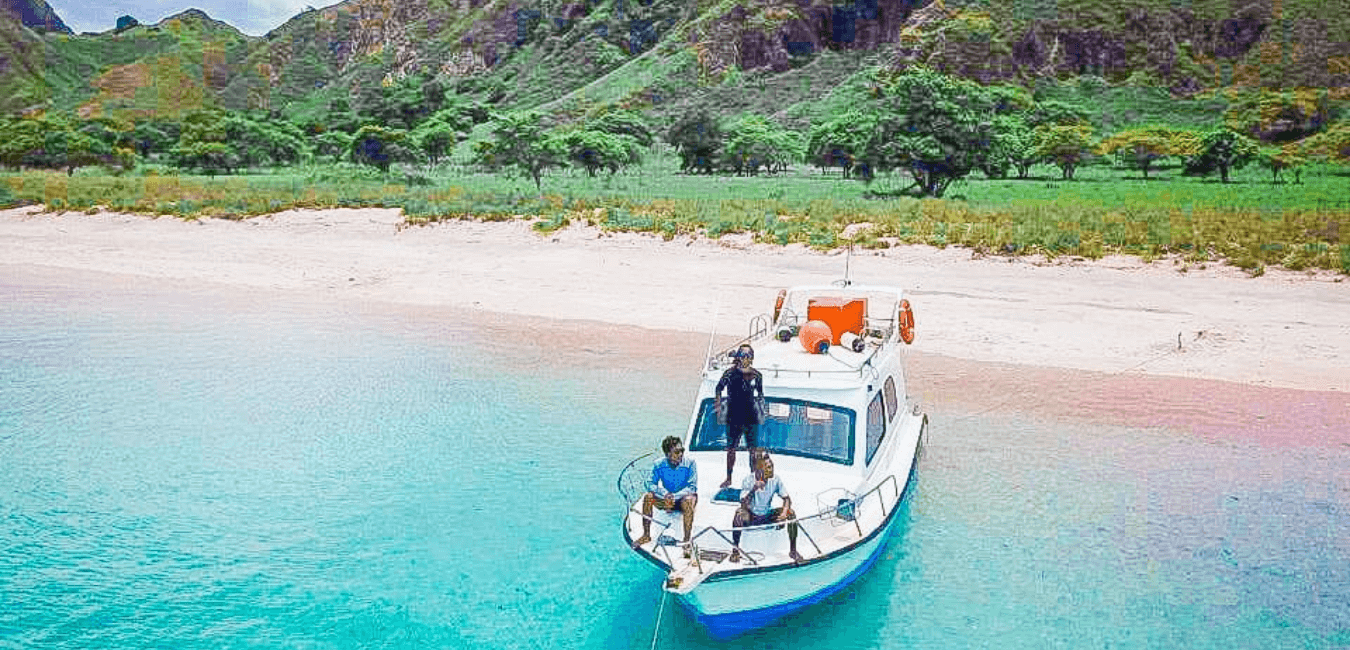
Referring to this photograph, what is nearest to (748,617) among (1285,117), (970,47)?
(1285,117)

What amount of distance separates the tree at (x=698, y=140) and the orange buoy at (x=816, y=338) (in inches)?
2918

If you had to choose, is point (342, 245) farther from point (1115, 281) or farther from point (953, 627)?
point (953, 627)

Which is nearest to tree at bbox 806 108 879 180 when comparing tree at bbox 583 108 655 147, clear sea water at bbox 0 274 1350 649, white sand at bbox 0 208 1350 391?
tree at bbox 583 108 655 147

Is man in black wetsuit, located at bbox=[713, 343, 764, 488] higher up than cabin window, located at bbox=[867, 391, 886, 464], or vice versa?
man in black wetsuit, located at bbox=[713, 343, 764, 488]

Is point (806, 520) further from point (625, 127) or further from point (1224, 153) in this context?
point (625, 127)

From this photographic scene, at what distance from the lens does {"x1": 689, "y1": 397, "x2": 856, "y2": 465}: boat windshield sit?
Answer: 11.0 meters

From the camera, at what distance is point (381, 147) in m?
80.7

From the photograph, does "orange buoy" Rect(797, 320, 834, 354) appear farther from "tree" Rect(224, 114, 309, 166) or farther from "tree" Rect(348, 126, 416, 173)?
"tree" Rect(224, 114, 309, 166)

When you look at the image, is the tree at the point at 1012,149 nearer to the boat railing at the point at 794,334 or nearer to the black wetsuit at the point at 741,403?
the boat railing at the point at 794,334

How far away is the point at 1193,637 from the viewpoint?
10.0 m

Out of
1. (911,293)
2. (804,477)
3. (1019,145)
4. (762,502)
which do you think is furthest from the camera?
(1019,145)

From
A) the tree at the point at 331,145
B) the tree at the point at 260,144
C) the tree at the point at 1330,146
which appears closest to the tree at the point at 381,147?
the tree at the point at 260,144

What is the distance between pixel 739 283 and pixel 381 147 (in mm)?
59388

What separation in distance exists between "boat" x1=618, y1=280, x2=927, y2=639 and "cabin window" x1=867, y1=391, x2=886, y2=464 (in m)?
0.02
